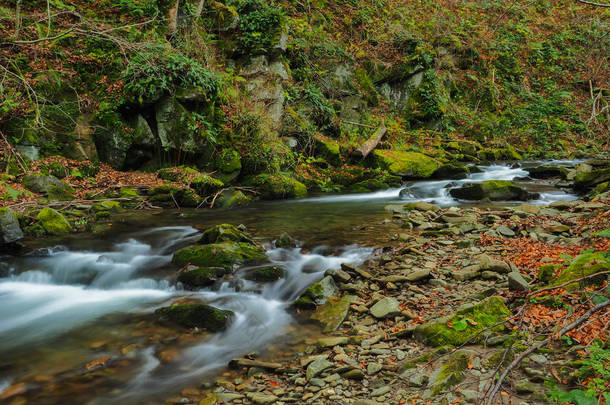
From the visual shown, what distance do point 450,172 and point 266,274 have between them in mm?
10650

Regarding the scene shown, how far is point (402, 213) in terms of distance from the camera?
29.4ft

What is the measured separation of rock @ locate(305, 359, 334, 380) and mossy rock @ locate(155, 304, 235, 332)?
1.51 meters

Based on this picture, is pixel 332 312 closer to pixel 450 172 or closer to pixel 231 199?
pixel 231 199

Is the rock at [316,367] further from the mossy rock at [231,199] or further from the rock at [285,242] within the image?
the mossy rock at [231,199]

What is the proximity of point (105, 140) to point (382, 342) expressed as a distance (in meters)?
9.48

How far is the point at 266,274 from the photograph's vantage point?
18.3ft

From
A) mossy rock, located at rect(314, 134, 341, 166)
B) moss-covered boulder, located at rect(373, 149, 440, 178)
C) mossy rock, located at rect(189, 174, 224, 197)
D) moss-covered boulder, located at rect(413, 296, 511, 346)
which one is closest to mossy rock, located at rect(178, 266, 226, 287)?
moss-covered boulder, located at rect(413, 296, 511, 346)

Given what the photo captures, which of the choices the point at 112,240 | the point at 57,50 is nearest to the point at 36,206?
the point at 112,240

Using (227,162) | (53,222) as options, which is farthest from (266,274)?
(227,162)

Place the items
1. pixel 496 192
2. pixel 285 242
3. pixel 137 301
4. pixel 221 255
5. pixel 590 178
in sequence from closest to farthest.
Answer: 1. pixel 137 301
2. pixel 221 255
3. pixel 285 242
4. pixel 496 192
5. pixel 590 178

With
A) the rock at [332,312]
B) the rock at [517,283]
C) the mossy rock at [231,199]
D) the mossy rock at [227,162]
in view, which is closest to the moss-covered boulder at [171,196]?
the mossy rock at [231,199]

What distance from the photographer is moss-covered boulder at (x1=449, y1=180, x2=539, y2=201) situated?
10328 millimetres

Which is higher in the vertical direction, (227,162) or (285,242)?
(227,162)

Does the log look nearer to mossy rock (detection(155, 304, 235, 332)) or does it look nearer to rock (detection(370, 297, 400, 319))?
rock (detection(370, 297, 400, 319))
